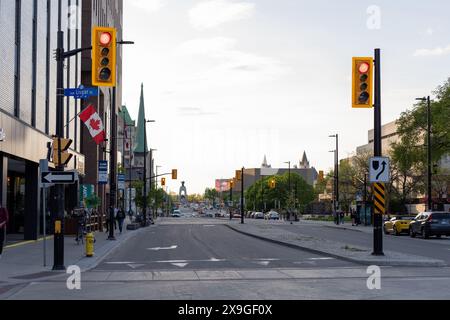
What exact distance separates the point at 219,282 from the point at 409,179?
265ft

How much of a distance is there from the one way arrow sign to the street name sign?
957 centimetres

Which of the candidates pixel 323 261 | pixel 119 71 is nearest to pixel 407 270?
pixel 323 261

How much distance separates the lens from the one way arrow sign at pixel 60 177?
62.3 feet

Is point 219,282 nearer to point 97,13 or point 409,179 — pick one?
point 97,13

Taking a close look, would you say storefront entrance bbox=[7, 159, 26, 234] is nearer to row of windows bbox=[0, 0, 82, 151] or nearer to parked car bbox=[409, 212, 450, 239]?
row of windows bbox=[0, 0, 82, 151]

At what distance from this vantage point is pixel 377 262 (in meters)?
20.9

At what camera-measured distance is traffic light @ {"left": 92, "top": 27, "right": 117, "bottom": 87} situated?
16.7 metres

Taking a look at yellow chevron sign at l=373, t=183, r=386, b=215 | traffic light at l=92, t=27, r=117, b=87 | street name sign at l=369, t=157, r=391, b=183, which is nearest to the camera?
traffic light at l=92, t=27, r=117, b=87

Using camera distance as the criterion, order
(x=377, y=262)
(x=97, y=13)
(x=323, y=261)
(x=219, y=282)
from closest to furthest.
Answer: (x=219, y=282)
(x=377, y=262)
(x=323, y=261)
(x=97, y=13)

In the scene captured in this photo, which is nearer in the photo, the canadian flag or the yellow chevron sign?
the yellow chevron sign

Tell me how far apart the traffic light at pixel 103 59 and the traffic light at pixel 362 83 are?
287 inches

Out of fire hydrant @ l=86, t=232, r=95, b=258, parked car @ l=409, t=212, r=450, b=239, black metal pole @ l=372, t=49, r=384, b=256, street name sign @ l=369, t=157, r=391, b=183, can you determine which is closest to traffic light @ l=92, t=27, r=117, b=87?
fire hydrant @ l=86, t=232, r=95, b=258

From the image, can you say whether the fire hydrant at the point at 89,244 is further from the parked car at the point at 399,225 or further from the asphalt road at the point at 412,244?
the parked car at the point at 399,225

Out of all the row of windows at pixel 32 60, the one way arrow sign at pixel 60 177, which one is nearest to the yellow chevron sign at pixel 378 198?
the one way arrow sign at pixel 60 177
